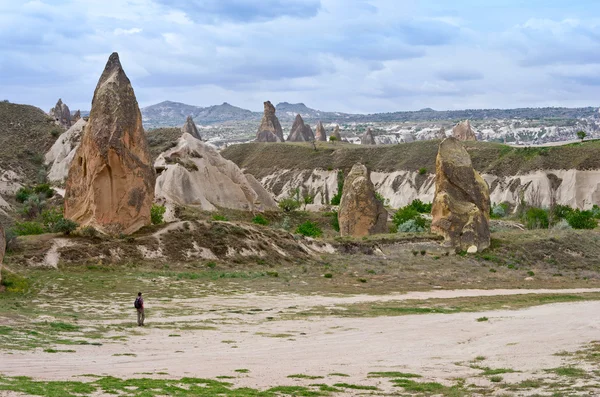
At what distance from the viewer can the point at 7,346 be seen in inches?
742

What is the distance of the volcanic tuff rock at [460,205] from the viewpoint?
4603 centimetres

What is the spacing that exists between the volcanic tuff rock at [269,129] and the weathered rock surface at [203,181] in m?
82.9

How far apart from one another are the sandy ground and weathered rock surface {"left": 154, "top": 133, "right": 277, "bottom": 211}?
130ft

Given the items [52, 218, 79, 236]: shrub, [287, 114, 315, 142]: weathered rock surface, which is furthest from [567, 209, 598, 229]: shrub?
[287, 114, 315, 142]: weathered rock surface

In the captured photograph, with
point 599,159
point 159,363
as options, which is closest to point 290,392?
point 159,363

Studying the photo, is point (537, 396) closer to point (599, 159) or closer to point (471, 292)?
point (471, 292)

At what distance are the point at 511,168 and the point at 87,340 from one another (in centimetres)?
9445

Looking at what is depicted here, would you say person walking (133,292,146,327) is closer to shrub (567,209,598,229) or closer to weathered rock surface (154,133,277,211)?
weathered rock surface (154,133,277,211)

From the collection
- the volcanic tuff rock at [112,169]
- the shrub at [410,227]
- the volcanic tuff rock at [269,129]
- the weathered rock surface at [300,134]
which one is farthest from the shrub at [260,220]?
the weathered rock surface at [300,134]

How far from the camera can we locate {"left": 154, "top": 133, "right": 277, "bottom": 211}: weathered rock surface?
2660 inches

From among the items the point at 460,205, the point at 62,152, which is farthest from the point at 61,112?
the point at 460,205

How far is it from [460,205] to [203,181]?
1127 inches

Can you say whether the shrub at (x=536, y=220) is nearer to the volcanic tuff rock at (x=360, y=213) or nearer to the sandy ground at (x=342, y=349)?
the volcanic tuff rock at (x=360, y=213)

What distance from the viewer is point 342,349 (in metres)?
21.1
